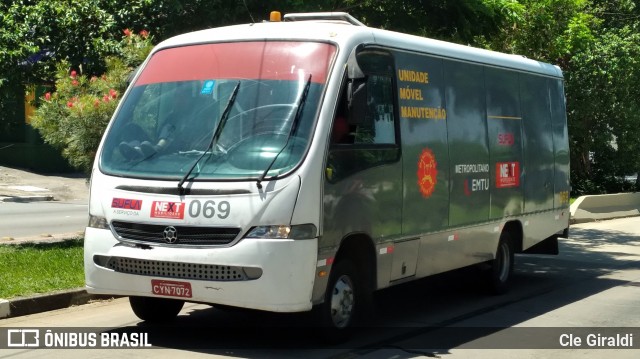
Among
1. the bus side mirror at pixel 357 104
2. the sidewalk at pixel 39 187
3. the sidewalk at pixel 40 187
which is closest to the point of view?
the bus side mirror at pixel 357 104

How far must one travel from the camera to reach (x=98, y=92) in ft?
42.8

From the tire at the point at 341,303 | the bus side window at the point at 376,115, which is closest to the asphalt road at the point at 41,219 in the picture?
the bus side window at the point at 376,115

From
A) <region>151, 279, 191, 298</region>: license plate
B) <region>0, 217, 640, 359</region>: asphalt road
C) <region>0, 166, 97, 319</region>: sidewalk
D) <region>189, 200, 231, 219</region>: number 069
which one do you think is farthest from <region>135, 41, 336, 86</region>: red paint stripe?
<region>0, 166, 97, 319</region>: sidewalk

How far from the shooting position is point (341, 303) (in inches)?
311

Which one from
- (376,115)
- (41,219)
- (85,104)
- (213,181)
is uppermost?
(85,104)

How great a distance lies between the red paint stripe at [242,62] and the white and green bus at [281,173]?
0.01 meters

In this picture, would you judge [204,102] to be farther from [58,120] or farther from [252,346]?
[58,120]

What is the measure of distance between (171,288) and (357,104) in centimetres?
223

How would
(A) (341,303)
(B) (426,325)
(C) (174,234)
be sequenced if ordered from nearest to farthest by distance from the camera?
(C) (174,234) < (A) (341,303) < (B) (426,325)

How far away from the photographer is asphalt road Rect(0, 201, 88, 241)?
671 inches

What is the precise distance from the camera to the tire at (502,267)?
11.2m

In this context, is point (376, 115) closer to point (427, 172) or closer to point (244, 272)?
point (427, 172)

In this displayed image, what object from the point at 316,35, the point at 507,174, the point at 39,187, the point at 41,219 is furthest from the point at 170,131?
the point at 39,187

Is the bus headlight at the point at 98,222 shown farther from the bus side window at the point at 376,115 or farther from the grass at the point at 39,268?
the bus side window at the point at 376,115
